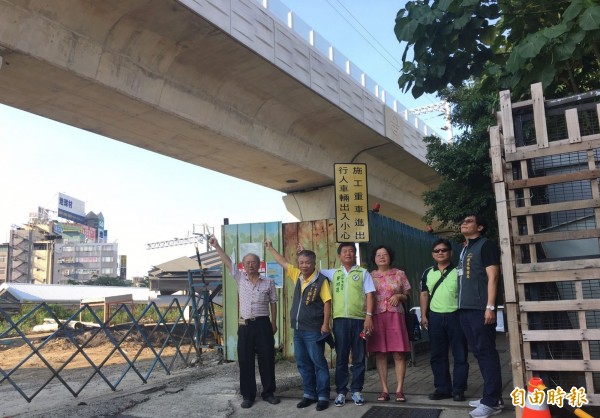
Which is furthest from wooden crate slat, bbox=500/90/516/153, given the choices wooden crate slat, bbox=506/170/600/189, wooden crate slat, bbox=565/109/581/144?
wooden crate slat, bbox=565/109/581/144

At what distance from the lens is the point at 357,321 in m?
5.27

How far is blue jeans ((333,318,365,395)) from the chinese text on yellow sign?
1887 mm

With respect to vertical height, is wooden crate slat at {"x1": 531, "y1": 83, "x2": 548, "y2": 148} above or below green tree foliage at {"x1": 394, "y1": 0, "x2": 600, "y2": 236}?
below

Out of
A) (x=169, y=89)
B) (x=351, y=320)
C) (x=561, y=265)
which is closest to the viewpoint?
(x=561, y=265)

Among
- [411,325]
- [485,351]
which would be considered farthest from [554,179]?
[411,325]

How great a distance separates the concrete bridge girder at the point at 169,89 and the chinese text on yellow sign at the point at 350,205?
13.7ft

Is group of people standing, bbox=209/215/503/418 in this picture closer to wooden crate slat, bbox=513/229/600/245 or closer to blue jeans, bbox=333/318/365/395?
blue jeans, bbox=333/318/365/395

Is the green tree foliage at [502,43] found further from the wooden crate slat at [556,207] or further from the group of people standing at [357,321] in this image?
the group of people standing at [357,321]

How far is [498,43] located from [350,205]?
8.98 feet

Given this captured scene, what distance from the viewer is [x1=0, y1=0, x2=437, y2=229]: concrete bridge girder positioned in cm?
817

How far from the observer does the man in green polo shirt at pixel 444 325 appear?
16.5ft

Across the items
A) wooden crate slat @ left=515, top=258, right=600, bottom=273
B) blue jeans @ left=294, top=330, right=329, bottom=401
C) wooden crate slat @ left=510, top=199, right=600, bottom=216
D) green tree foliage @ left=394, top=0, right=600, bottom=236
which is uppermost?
green tree foliage @ left=394, top=0, right=600, bottom=236

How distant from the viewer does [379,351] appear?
528 centimetres

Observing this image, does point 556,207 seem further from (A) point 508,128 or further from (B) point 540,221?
(A) point 508,128
